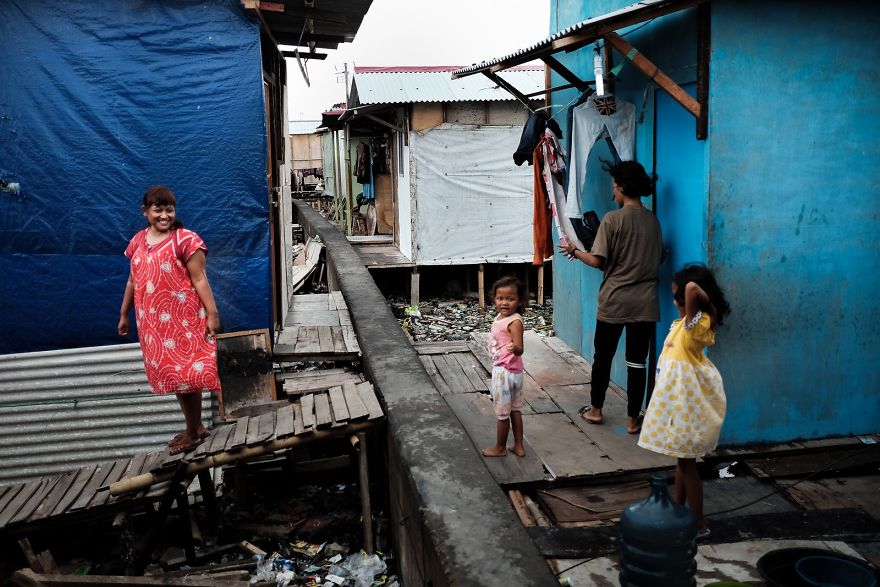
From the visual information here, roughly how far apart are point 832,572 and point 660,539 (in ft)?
2.60

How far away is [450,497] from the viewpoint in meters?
3.72

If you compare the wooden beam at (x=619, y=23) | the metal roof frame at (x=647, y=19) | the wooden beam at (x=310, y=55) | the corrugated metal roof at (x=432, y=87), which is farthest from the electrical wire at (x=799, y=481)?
the corrugated metal roof at (x=432, y=87)

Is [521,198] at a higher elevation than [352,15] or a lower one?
lower

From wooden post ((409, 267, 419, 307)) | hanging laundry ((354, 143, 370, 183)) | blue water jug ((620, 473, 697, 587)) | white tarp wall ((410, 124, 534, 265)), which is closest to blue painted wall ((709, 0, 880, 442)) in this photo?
blue water jug ((620, 473, 697, 587))

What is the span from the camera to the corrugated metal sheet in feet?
18.5

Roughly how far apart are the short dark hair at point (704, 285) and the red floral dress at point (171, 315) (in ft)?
9.19

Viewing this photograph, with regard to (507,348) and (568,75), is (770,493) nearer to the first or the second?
(507,348)

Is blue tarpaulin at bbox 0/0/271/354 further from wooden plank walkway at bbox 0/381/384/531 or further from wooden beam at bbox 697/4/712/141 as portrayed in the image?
wooden beam at bbox 697/4/712/141

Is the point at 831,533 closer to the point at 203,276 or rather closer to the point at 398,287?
the point at 203,276

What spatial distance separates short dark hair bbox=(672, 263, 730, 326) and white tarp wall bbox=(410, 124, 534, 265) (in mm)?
8967

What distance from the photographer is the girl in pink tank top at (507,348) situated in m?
4.58

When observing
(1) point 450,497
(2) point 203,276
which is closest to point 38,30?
(2) point 203,276

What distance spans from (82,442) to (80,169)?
207 centimetres

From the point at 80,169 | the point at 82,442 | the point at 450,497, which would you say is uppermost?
the point at 80,169
